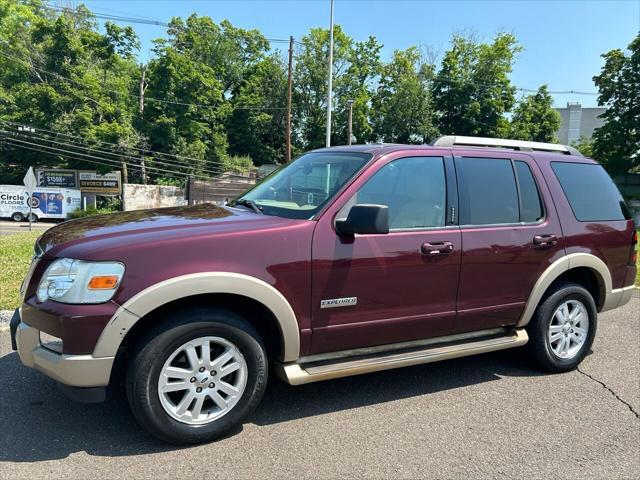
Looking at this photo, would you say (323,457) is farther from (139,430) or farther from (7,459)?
(7,459)

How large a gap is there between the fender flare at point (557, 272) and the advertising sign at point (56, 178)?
41492 millimetres

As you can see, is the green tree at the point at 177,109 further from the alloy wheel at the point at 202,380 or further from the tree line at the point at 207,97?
the alloy wheel at the point at 202,380

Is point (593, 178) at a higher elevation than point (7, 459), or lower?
higher

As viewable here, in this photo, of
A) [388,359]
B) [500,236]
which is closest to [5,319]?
[388,359]

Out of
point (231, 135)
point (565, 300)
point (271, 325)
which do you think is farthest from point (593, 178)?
point (231, 135)

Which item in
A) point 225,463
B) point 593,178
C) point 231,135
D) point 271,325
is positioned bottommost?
point 225,463

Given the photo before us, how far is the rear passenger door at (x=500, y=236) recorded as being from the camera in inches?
153

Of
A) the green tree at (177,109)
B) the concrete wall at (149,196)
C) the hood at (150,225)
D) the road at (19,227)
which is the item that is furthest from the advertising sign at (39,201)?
the hood at (150,225)

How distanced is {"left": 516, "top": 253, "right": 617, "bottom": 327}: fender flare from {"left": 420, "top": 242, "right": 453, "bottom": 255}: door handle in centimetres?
102

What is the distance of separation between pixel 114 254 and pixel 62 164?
42.6 meters

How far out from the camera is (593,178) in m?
4.80

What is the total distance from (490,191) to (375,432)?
214 centimetres

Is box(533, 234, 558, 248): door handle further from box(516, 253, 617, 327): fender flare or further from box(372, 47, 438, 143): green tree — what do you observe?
box(372, 47, 438, 143): green tree

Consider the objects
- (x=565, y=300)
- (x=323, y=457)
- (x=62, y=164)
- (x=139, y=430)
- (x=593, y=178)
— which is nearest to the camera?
(x=323, y=457)
